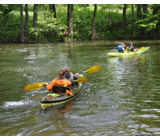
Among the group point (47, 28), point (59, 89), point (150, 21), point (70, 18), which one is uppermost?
point (70, 18)

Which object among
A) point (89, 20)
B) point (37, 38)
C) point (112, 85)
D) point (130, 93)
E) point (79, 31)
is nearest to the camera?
point (130, 93)

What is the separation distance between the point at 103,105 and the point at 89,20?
3128 cm

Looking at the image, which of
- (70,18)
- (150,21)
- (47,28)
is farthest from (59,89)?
(150,21)

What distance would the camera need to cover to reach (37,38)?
101ft

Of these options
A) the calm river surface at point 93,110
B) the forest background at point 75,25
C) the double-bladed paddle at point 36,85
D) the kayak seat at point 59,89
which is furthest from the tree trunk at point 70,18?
the kayak seat at point 59,89

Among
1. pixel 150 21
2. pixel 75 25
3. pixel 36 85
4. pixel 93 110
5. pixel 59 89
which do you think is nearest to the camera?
pixel 93 110

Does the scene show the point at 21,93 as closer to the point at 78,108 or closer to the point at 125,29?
the point at 78,108

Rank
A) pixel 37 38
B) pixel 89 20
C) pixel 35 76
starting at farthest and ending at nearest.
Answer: pixel 89 20, pixel 37 38, pixel 35 76

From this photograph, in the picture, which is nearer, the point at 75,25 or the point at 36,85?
the point at 36,85

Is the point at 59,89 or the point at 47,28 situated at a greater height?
the point at 47,28

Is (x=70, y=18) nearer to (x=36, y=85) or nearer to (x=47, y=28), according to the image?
(x=47, y=28)

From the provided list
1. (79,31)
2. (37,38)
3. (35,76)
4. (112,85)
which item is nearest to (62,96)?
(112,85)

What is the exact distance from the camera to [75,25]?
35.0m

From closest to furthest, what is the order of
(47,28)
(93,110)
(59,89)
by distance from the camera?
1. (93,110)
2. (59,89)
3. (47,28)
